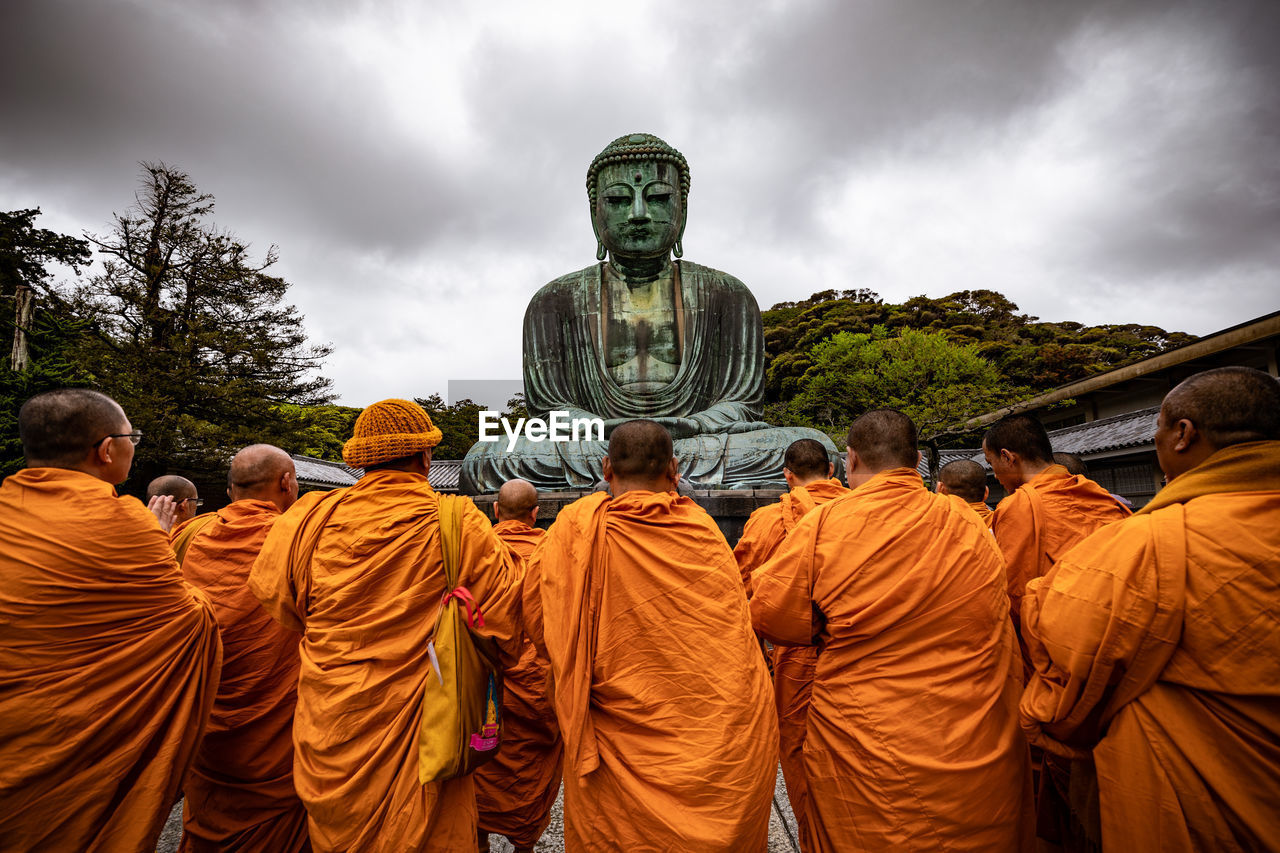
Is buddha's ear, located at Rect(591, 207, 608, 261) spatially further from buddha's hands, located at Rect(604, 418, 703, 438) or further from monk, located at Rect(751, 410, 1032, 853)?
monk, located at Rect(751, 410, 1032, 853)

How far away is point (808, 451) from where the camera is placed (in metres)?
4.05

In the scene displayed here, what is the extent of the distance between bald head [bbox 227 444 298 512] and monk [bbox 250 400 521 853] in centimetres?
85

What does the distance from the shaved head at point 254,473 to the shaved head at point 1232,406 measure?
147 inches

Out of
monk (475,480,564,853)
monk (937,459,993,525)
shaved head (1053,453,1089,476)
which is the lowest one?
monk (475,480,564,853)

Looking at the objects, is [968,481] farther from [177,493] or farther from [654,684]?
[177,493]

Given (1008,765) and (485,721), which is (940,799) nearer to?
(1008,765)

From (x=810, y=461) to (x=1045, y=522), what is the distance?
131 centimetres

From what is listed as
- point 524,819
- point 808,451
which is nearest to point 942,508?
point 808,451

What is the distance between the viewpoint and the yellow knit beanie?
8.45 ft

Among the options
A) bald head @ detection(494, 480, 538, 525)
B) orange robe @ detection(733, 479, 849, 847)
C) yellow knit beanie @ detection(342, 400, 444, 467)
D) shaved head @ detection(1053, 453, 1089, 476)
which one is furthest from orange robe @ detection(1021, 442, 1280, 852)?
bald head @ detection(494, 480, 538, 525)

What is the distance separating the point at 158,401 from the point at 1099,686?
60.3ft

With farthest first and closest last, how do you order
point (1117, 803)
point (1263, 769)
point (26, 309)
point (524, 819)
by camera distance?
point (26, 309)
point (524, 819)
point (1117, 803)
point (1263, 769)

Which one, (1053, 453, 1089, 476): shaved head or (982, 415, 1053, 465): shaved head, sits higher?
(982, 415, 1053, 465): shaved head

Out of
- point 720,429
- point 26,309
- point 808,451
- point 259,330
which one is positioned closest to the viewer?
point 808,451
